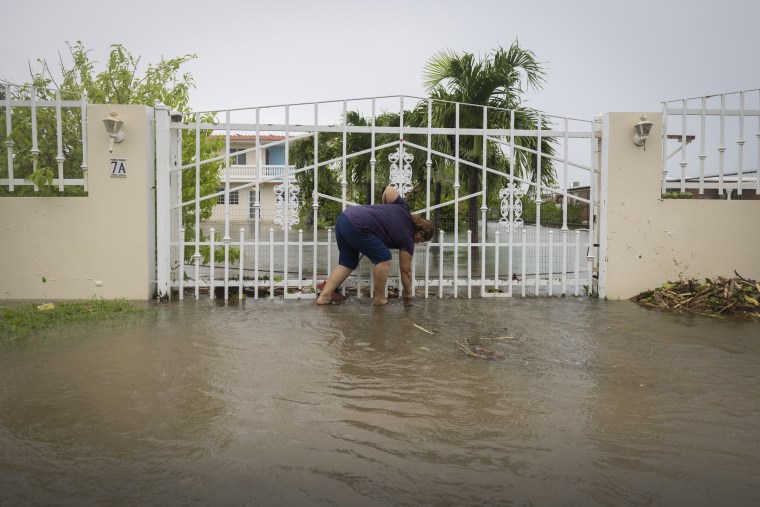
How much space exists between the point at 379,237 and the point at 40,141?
4713mm

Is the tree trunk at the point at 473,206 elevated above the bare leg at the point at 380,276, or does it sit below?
above

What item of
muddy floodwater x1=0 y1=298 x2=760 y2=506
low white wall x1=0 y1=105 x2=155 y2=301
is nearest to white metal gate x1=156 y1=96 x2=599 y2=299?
low white wall x1=0 y1=105 x2=155 y2=301

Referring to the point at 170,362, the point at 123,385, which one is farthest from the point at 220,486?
the point at 170,362

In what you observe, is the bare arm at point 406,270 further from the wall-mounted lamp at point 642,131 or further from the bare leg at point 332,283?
the wall-mounted lamp at point 642,131

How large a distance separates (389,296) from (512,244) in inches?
70.6

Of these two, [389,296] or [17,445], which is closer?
[17,445]

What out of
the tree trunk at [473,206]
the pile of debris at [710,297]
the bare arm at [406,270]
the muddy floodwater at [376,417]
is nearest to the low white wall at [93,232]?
the muddy floodwater at [376,417]

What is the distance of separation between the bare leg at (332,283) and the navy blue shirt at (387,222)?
1.92 ft

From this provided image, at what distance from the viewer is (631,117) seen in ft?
27.6

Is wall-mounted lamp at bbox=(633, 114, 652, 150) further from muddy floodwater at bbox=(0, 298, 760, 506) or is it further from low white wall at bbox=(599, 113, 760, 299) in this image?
muddy floodwater at bbox=(0, 298, 760, 506)

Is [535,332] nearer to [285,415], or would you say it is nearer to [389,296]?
[389,296]

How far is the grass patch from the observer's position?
5.91 m

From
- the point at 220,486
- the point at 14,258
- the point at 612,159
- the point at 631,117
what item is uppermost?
the point at 631,117

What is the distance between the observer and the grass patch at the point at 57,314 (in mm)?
5906
